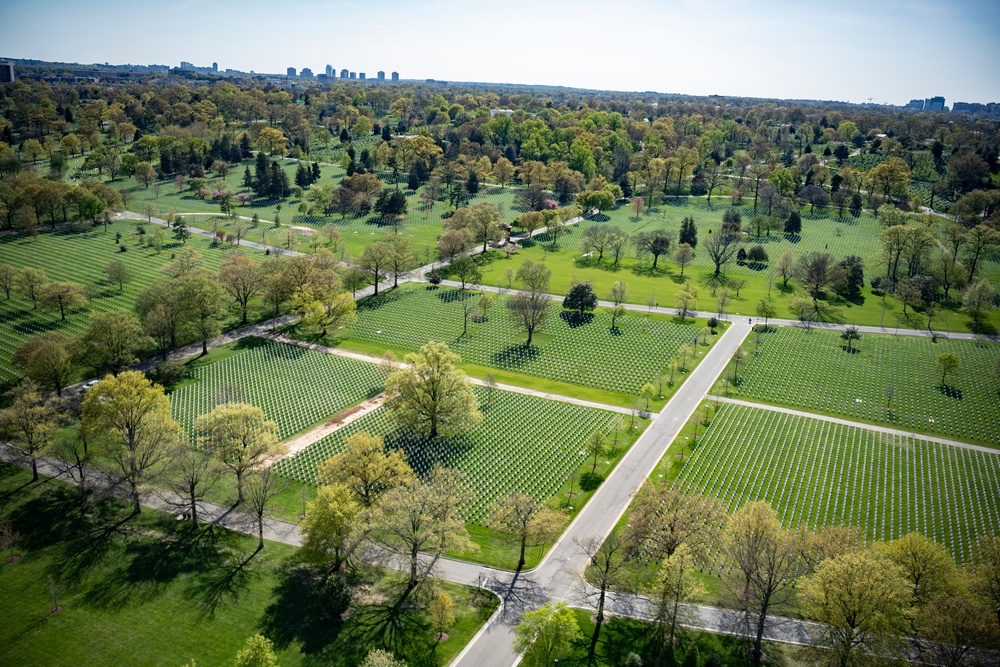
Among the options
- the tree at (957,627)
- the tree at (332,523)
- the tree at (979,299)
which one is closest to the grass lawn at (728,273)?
the tree at (979,299)

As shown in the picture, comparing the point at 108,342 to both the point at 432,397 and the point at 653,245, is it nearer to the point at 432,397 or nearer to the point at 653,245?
the point at 432,397

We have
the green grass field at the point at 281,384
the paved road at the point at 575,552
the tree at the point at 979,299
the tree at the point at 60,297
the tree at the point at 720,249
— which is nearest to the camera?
the paved road at the point at 575,552

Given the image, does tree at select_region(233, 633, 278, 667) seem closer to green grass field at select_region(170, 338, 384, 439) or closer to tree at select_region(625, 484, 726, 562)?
tree at select_region(625, 484, 726, 562)

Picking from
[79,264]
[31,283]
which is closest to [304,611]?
[31,283]

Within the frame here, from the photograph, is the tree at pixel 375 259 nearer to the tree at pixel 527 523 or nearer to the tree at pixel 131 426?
the tree at pixel 131 426

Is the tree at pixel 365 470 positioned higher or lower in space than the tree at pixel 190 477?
higher

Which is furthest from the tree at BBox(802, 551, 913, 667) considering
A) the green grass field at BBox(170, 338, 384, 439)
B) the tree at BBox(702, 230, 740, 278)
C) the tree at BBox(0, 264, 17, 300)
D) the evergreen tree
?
the tree at BBox(0, 264, 17, 300)
